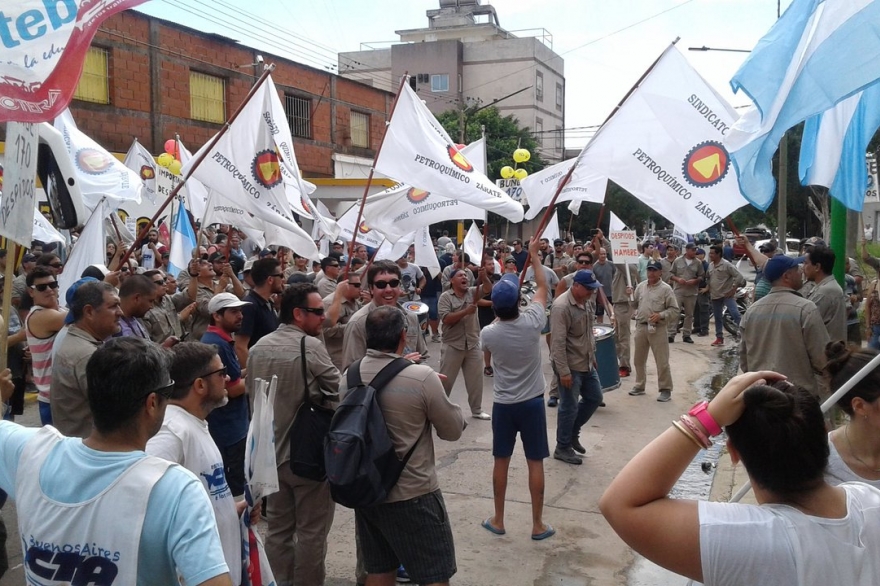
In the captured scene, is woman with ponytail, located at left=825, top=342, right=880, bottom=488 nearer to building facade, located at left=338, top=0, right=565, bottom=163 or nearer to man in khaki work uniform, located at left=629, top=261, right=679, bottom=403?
man in khaki work uniform, located at left=629, top=261, right=679, bottom=403

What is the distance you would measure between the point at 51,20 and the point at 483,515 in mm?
4540

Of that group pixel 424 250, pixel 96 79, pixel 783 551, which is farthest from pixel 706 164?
pixel 96 79

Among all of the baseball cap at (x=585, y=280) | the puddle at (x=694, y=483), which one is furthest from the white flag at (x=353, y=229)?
the puddle at (x=694, y=483)

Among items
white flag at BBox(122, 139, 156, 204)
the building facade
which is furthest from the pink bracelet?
the building facade

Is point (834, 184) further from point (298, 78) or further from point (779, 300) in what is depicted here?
point (298, 78)

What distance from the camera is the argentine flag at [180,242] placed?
34.9 feet

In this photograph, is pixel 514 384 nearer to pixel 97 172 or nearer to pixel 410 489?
pixel 410 489

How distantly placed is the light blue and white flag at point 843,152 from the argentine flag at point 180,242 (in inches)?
320

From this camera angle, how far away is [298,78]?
109 feet

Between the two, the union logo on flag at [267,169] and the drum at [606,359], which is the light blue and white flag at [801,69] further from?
the drum at [606,359]

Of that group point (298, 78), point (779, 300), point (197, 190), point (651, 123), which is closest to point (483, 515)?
point (779, 300)

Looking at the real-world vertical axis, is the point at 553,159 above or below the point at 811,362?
above

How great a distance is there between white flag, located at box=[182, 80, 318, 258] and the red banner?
3617 millimetres

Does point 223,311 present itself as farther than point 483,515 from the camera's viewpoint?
No
